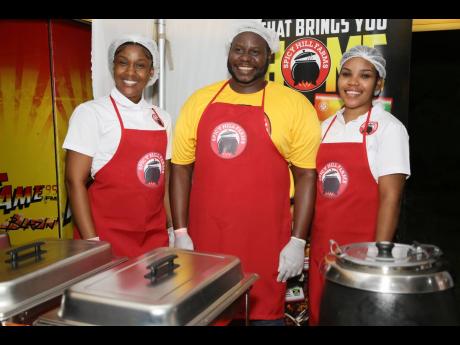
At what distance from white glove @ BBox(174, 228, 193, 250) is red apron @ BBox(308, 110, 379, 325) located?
0.61 metres

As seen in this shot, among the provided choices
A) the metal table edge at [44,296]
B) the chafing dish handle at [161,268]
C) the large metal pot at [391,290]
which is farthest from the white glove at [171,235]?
the large metal pot at [391,290]

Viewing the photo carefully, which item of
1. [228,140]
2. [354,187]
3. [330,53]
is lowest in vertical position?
[354,187]

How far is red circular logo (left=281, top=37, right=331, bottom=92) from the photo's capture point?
2582 mm

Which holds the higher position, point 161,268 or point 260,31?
point 260,31

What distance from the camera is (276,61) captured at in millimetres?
2674

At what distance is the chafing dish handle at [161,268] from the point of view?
1078 mm

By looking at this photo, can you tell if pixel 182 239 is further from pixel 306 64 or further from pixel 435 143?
pixel 435 143

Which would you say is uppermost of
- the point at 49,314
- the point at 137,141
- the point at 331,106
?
the point at 331,106

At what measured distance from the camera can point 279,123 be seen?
2.09 meters

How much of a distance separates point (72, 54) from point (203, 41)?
41.7 inches

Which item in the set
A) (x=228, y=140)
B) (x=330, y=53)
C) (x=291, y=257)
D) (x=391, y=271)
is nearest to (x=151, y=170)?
(x=228, y=140)

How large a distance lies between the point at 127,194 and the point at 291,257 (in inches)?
31.7
